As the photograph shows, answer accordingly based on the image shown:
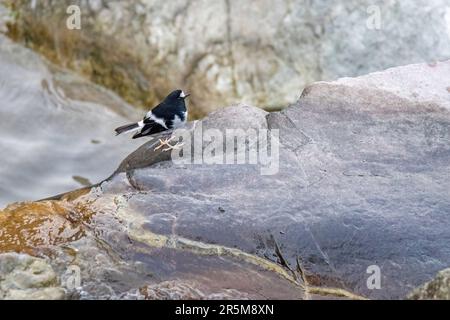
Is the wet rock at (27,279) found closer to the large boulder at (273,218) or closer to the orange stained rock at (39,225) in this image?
the large boulder at (273,218)

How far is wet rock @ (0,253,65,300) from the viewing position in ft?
13.6

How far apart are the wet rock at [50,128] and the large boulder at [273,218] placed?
2.60m

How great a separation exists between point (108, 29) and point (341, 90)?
3.86m

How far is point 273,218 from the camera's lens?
473 centimetres

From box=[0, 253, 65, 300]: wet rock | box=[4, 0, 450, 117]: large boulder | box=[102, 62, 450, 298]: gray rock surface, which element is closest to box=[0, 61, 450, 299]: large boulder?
box=[102, 62, 450, 298]: gray rock surface

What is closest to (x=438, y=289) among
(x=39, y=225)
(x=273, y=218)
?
(x=273, y=218)

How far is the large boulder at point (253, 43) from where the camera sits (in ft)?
27.8

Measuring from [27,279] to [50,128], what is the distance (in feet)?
15.3

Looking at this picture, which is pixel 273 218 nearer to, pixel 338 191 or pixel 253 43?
pixel 338 191

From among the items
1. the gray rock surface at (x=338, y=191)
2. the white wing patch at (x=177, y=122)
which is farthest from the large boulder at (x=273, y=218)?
the white wing patch at (x=177, y=122)

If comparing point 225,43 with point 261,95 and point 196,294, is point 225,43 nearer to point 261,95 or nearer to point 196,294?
point 261,95
